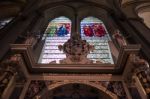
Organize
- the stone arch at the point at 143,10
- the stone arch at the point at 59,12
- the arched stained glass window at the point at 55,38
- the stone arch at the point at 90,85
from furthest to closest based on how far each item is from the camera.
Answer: the stone arch at the point at 143,10
the stone arch at the point at 59,12
the arched stained glass window at the point at 55,38
the stone arch at the point at 90,85

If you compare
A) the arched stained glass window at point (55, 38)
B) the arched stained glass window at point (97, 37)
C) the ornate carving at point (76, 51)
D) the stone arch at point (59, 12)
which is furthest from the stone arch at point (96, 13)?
the ornate carving at point (76, 51)

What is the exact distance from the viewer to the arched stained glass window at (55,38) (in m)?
8.14

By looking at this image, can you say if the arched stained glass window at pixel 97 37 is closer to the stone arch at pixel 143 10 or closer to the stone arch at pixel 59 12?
the stone arch at pixel 59 12

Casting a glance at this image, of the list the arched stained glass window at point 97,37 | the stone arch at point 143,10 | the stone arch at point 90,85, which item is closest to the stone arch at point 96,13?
the arched stained glass window at point 97,37

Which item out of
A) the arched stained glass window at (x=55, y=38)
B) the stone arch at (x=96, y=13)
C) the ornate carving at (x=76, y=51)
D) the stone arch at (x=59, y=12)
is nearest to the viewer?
the ornate carving at (x=76, y=51)

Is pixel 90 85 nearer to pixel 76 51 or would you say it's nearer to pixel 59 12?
pixel 76 51

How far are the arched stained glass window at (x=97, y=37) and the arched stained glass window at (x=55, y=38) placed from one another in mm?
707

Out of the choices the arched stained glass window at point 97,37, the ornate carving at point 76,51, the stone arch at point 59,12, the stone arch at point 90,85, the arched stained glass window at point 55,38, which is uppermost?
the ornate carving at point 76,51

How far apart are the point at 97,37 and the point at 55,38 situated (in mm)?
1628

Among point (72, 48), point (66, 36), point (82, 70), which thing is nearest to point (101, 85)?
point (82, 70)

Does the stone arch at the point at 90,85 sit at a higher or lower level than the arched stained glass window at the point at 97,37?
higher

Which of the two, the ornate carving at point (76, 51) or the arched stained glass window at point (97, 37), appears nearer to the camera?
the ornate carving at point (76, 51)

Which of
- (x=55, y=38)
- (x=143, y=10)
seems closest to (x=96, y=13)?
(x=143, y=10)

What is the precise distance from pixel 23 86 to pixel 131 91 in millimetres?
2552
